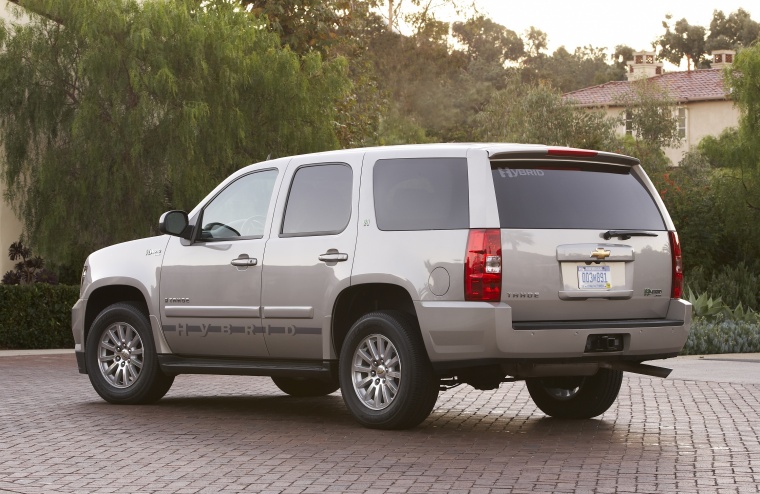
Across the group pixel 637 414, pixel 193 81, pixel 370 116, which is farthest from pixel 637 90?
pixel 637 414

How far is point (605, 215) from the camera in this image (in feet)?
32.6

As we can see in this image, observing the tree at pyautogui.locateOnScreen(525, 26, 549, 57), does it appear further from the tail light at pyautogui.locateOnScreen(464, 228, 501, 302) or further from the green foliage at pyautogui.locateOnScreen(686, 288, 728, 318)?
the tail light at pyautogui.locateOnScreen(464, 228, 501, 302)

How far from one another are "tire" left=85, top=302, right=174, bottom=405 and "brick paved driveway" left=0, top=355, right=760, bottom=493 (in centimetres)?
17

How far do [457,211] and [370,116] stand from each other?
2961cm

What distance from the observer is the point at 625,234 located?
32.2 ft

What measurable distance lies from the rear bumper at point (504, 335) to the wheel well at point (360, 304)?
61 cm

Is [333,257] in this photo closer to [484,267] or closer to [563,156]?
[484,267]

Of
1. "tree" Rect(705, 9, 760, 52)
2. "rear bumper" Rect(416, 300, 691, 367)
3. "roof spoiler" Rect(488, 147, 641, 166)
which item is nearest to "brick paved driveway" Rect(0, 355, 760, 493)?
"rear bumper" Rect(416, 300, 691, 367)

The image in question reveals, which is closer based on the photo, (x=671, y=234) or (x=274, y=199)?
(x=671, y=234)

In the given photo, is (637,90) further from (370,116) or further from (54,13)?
(54,13)

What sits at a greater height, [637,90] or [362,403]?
[637,90]

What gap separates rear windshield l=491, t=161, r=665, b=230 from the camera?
9.59 m

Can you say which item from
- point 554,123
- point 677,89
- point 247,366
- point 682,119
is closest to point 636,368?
point 247,366

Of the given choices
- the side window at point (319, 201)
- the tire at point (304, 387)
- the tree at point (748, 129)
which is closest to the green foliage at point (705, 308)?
the tree at point (748, 129)
